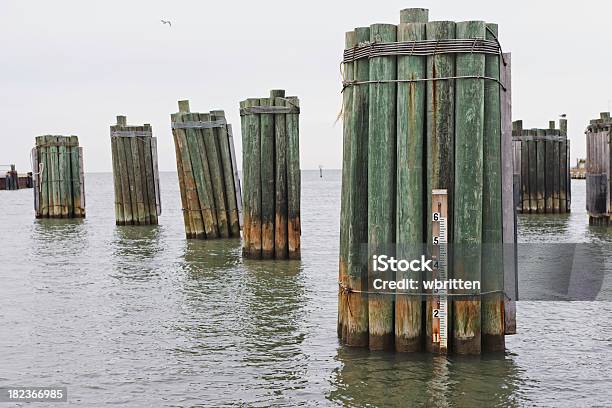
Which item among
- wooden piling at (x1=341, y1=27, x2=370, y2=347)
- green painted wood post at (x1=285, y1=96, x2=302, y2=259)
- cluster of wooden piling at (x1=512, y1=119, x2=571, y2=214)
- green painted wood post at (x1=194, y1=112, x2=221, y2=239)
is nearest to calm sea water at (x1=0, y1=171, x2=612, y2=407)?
wooden piling at (x1=341, y1=27, x2=370, y2=347)

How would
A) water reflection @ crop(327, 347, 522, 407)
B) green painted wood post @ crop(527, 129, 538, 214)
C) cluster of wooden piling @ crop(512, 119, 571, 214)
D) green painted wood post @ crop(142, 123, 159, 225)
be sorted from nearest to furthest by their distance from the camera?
water reflection @ crop(327, 347, 522, 407) → green painted wood post @ crop(142, 123, 159, 225) → cluster of wooden piling @ crop(512, 119, 571, 214) → green painted wood post @ crop(527, 129, 538, 214)

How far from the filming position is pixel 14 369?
8812 millimetres

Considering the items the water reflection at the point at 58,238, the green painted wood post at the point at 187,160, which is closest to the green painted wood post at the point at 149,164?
the water reflection at the point at 58,238

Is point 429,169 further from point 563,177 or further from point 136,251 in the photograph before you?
point 563,177

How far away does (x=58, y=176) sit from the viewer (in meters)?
31.2

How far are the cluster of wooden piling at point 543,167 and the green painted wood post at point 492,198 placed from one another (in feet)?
77.8

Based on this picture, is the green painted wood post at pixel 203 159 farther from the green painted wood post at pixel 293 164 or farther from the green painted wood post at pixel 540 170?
the green painted wood post at pixel 540 170

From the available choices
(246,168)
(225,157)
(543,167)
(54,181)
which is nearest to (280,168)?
(246,168)

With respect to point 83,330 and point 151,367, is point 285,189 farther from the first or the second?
point 151,367

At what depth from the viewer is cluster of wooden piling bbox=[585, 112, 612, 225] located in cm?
2498

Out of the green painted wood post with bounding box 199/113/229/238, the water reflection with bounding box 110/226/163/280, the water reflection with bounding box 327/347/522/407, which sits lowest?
the water reflection with bounding box 327/347/522/407

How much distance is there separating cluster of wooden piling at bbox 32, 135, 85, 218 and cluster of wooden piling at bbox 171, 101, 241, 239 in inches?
457

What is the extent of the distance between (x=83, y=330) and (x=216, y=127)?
10.5 m

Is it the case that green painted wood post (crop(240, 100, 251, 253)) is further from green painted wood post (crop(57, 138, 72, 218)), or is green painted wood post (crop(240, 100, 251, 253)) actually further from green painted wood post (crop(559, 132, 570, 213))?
green painted wood post (crop(559, 132, 570, 213))
